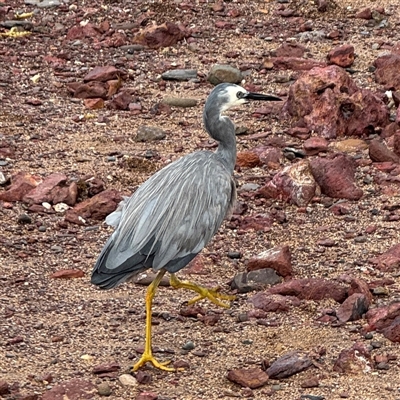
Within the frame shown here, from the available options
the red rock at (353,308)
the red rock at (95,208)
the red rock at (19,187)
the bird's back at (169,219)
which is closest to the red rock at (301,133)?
the red rock at (95,208)

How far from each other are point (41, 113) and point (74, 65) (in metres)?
1.33

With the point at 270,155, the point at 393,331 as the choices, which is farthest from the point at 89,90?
the point at 393,331

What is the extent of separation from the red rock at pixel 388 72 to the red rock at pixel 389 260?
11.2 feet

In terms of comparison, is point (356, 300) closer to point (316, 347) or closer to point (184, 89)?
point (316, 347)

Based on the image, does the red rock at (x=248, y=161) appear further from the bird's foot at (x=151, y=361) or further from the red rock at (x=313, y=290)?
the bird's foot at (x=151, y=361)

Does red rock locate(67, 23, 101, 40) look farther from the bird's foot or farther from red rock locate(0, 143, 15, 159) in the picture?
the bird's foot

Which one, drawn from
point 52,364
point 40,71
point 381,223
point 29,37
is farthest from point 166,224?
point 29,37

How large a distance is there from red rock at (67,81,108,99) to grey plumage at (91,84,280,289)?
364cm

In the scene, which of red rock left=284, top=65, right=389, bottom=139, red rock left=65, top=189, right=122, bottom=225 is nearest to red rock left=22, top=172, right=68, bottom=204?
red rock left=65, top=189, right=122, bottom=225

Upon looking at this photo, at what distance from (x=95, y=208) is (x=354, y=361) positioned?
9.69ft

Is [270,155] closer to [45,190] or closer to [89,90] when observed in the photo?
[45,190]

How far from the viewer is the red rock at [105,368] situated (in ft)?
20.5

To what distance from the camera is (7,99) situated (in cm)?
1098

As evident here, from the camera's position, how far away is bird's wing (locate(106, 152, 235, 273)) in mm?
6668
